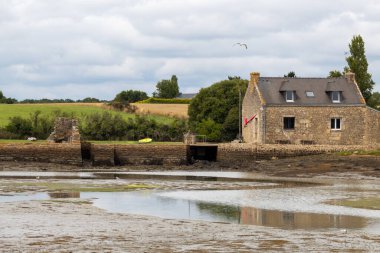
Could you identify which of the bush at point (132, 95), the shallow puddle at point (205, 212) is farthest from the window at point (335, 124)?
the bush at point (132, 95)

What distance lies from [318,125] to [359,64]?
1532 centimetres

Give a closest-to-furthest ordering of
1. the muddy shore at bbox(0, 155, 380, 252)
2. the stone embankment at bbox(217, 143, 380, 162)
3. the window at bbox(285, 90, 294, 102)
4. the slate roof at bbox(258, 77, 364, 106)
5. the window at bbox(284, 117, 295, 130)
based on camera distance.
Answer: the muddy shore at bbox(0, 155, 380, 252) → the stone embankment at bbox(217, 143, 380, 162) → the window at bbox(284, 117, 295, 130) → the slate roof at bbox(258, 77, 364, 106) → the window at bbox(285, 90, 294, 102)

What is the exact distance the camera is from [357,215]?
2620 centimetres

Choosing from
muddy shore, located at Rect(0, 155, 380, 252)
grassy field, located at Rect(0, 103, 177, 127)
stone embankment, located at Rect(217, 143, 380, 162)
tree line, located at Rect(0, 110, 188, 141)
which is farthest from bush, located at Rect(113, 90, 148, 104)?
muddy shore, located at Rect(0, 155, 380, 252)

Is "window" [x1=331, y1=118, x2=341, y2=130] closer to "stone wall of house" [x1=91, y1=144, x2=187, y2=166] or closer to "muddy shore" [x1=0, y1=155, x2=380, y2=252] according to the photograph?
"stone wall of house" [x1=91, y1=144, x2=187, y2=166]

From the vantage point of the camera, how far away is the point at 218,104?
84.6 m

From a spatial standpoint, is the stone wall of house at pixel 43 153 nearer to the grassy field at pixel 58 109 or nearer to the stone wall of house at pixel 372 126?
the stone wall of house at pixel 372 126

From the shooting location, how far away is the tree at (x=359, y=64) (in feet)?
247

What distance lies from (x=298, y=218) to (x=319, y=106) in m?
Answer: 38.3

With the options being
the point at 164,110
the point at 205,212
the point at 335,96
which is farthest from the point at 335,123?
the point at 164,110

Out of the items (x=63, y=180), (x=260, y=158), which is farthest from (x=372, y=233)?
(x=260, y=158)

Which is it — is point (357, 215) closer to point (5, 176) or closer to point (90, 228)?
point (90, 228)

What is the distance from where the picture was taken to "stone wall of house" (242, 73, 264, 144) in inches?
2463

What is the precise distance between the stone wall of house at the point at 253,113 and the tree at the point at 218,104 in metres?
9.83
